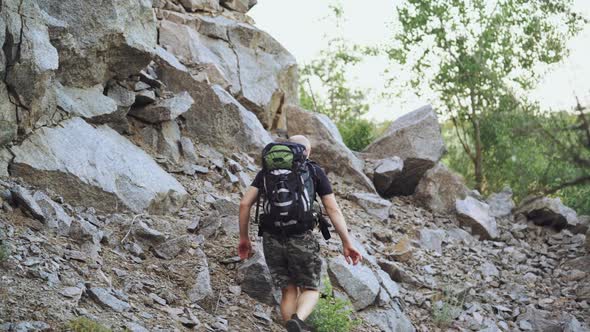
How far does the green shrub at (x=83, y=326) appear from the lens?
6559 mm

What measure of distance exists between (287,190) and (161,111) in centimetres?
598

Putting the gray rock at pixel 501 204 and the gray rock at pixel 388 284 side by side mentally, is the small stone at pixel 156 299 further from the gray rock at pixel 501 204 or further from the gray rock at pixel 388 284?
the gray rock at pixel 501 204

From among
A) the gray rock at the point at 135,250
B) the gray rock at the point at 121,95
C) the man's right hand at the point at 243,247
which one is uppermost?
the gray rock at the point at 121,95

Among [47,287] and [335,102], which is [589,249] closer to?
[47,287]

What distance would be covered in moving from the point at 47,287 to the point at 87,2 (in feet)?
18.9

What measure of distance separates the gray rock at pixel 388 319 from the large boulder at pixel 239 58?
6.58 metres

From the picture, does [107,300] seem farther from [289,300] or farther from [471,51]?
[471,51]

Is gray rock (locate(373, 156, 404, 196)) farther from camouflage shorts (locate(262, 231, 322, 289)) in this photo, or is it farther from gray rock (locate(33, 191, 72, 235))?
camouflage shorts (locate(262, 231, 322, 289))

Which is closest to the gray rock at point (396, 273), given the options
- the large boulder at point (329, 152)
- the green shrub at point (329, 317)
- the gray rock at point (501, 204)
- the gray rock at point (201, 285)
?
the green shrub at point (329, 317)

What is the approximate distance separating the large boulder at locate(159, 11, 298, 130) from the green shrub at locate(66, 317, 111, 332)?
9.28 metres

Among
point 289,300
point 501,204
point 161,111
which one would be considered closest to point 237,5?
point 161,111

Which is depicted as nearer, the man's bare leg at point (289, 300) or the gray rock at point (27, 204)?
the man's bare leg at point (289, 300)

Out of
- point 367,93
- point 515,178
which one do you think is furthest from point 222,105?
point 367,93

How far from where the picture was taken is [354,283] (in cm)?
1082
